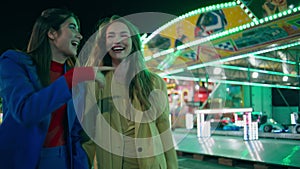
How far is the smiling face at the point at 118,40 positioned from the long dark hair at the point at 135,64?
0.02m

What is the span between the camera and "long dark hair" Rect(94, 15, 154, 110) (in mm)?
1314

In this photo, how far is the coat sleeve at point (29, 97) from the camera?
789mm

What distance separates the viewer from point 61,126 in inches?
39.9

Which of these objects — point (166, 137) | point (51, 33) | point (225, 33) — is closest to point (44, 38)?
point (51, 33)

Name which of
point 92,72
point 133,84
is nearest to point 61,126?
point 92,72

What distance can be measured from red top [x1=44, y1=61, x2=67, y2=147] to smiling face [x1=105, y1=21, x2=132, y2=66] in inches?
12.1

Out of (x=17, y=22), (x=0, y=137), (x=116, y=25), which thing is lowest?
(x=0, y=137)

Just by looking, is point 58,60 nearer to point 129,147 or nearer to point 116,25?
point 116,25

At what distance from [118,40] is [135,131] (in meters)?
0.40

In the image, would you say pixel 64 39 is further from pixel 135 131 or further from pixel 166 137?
pixel 166 137

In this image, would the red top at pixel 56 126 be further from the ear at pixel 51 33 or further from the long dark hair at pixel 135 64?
the long dark hair at pixel 135 64

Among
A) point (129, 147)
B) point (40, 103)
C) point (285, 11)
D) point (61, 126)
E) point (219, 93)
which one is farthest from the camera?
point (219, 93)

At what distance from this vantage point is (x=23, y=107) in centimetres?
79

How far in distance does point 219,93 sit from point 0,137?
14411 millimetres
